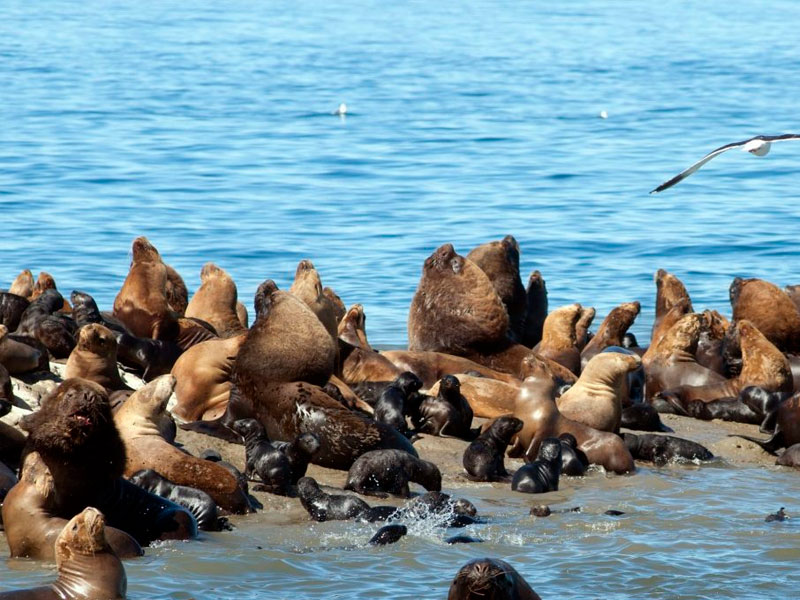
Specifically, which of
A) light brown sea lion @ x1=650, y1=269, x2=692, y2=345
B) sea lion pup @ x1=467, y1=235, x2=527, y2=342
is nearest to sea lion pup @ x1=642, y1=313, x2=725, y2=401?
light brown sea lion @ x1=650, y1=269, x2=692, y2=345

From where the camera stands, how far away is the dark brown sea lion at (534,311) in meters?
14.6

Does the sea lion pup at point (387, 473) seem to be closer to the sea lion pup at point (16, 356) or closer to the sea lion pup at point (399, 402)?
the sea lion pup at point (399, 402)

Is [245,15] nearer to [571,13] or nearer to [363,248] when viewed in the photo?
[571,13]

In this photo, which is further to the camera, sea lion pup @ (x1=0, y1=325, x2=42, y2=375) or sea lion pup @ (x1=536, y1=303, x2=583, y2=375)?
sea lion pup @ (x1=536, y1=303, x2=583, y2=375)

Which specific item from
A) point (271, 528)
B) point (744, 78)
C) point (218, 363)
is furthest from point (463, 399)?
point (744, 78)

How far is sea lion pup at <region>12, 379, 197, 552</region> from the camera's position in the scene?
257 inches

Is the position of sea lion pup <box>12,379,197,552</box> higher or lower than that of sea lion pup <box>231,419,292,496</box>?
higher

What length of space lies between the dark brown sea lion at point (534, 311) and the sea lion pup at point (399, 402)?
4115mm

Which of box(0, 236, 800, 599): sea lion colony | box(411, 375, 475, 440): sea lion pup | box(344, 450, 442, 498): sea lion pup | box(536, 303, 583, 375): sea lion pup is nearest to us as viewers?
box(0, 236, 800, 599): sea lion colony

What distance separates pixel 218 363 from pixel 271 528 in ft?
9.45

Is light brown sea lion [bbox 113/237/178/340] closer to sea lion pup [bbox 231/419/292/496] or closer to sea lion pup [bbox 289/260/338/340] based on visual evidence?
sea lion pup [bbox 289/260/338/340]

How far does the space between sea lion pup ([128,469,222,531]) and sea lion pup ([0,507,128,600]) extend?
4.86 ft

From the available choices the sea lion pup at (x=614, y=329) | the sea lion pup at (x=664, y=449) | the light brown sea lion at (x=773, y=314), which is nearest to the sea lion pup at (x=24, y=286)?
the sea lion pup at (x=614, y=329)

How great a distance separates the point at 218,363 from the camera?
10.4m
